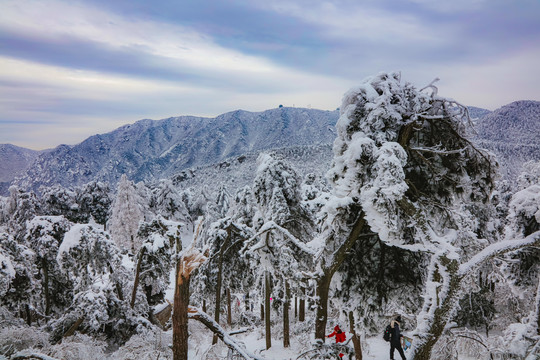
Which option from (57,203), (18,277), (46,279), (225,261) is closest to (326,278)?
(225,261)

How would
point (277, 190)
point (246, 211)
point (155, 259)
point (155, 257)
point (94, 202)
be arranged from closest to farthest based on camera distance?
point (277, 190) → point (155, 257) → point (155, 259) → point (246, 211) → point (94, 202)

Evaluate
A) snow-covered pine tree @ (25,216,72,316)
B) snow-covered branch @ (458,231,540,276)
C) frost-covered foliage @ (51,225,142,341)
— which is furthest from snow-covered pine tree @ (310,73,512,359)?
snow-covered pine tree @ (25,216,72,316)

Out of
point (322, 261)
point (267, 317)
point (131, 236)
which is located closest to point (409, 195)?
point (322, 261)

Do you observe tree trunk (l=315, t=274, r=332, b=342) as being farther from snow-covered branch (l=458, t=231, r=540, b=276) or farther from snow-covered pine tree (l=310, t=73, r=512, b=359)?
snow-covered branch (l=458, t=231, r=540, b=276)

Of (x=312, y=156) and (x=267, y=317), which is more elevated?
Result: (x=312, y=156)

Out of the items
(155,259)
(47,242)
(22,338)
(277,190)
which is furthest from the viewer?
(155,259)

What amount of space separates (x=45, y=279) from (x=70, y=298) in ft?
8.28

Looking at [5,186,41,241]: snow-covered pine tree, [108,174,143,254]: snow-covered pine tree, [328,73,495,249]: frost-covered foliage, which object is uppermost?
[328,73,495,249]: frost-covered foliage

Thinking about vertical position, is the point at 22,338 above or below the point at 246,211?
below

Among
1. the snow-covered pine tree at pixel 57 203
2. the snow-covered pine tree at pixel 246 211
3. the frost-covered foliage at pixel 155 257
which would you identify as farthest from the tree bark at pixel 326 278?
the snow-covered pine tree at pixel 57 203

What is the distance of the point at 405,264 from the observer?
7180 millimetres

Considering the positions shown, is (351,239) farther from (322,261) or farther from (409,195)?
(409,195)

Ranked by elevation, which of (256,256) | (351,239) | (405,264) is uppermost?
(351,239)

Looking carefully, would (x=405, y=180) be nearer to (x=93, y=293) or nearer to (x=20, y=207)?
(x=93, y=293)
